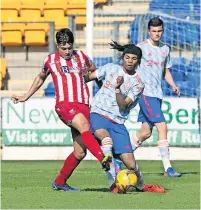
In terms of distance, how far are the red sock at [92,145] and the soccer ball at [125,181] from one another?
0.29 meters

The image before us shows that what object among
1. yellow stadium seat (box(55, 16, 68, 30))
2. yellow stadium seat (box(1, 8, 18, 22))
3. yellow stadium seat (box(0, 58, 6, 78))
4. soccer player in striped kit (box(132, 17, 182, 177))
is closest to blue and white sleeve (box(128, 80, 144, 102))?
soccer player in striped kit (box(132, 17, 182, 177))

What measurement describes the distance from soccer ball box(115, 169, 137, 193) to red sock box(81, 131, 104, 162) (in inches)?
11.5

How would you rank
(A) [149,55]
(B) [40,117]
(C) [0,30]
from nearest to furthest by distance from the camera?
(A) [149,55] < (B) [40,117] < (C) [0,30]

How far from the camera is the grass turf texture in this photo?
25.1ft

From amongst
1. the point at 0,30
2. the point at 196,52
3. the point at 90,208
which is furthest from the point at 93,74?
the point at 0,30

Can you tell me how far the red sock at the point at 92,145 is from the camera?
857 cm

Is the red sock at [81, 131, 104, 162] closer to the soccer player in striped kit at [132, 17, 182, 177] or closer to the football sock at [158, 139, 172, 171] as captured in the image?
the soccer player in striped kit at [132, 17, 182, 177]

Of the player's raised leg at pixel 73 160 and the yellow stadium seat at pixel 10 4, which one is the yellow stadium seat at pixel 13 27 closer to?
the yellow stadium seat at pixel 10 4

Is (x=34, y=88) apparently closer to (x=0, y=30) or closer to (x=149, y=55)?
(x=149, y=55)

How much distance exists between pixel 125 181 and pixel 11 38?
12.1 m

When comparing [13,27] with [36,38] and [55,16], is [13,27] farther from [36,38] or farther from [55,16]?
[55,16]

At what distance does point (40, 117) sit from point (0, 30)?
15.8 ft

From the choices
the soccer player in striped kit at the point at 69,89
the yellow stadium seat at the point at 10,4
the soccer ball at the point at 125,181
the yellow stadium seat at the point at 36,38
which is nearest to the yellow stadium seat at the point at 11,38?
the yellow stadium seat at the point at 36,38

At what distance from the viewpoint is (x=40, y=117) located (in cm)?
1608
